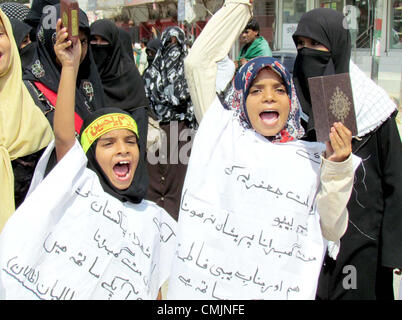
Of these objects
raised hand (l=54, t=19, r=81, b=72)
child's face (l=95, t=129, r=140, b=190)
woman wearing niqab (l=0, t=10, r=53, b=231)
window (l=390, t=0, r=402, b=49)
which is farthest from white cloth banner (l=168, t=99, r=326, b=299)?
window (l=390, t=0, r=402, b=49)

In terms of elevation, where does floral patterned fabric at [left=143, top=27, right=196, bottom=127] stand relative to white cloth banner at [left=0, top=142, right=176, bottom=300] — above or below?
above

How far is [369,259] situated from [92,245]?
1452 mm

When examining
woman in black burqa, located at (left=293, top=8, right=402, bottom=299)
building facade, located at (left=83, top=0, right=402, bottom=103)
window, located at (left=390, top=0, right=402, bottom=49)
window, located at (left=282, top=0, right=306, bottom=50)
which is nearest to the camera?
woman in black burqa, located at (left=293, top=8, right=402, bottom=299)

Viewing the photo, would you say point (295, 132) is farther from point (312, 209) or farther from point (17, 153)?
point (17, 153)

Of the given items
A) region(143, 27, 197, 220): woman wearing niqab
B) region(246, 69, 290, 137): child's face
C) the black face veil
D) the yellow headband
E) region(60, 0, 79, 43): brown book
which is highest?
region(60, 0, 79, 43): brown book

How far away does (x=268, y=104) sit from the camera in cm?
205

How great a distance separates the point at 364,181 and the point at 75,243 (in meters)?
1.44

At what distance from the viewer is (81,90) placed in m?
2.81

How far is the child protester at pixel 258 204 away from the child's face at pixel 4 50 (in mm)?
962

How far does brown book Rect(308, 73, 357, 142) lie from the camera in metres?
1.83

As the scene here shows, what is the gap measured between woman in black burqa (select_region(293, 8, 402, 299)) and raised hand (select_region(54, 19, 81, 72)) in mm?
1151

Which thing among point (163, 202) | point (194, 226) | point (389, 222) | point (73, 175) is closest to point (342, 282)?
point (389, 222)

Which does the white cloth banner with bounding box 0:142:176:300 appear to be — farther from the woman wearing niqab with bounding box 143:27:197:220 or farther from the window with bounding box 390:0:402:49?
the window with bounding box 390:0:402:49

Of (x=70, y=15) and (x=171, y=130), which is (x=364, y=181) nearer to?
(x=70, y=15)
